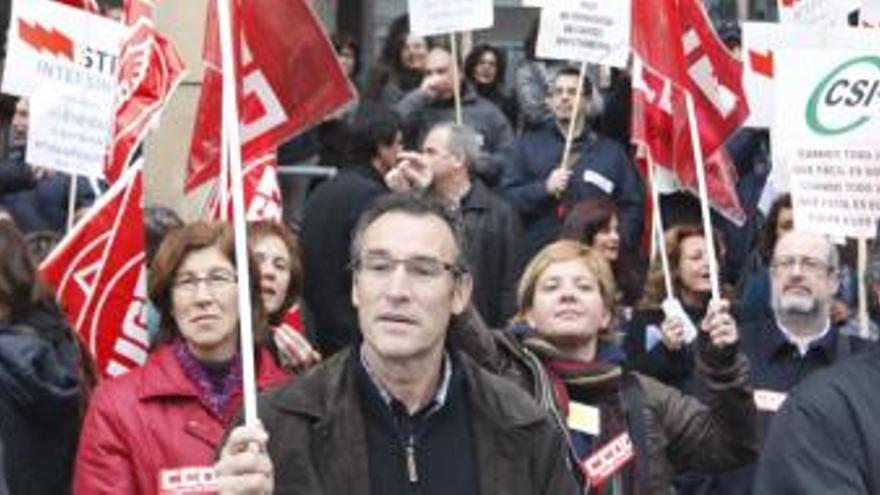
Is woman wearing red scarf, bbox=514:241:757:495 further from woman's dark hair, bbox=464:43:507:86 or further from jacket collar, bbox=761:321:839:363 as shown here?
woman's dark hair, bbox=464:43:507:86

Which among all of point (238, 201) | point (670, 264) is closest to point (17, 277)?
point (238, 201)

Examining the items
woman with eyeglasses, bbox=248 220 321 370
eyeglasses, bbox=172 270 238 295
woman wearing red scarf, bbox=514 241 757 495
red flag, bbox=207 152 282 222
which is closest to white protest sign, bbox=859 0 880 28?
woman wearing red scarf, bbox=514 241 757 495

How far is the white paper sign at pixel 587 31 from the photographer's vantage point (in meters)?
11.2

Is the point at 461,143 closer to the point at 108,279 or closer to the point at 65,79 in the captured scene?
the point at 65,79

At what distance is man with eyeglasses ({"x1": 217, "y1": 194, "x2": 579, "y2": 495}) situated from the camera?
15.8 feet

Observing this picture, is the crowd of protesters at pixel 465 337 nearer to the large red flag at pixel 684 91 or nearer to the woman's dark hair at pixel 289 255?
the woman's dark hair at pixel 289 255

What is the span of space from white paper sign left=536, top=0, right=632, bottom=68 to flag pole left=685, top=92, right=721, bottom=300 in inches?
74.8

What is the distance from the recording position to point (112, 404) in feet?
21.7

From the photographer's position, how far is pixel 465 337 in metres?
6.78

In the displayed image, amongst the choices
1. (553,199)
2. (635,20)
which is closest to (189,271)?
(635,20)

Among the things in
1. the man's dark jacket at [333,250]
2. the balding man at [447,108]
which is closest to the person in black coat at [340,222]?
the man's dark jacket at [333,250]

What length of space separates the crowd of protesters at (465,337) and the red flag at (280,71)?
0.34 meters

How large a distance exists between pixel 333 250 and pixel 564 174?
83.0 inches

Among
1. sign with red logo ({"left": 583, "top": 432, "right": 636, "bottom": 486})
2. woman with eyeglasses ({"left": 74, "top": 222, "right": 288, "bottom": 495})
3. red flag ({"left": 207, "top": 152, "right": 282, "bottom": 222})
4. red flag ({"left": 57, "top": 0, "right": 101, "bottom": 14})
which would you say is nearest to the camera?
woman with eyeglasses ({"left": 74, "top": 222, "right": 288, "bottom": 495})
